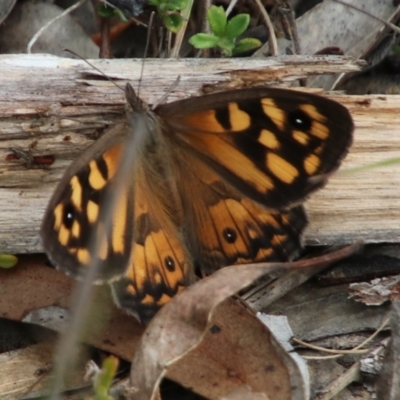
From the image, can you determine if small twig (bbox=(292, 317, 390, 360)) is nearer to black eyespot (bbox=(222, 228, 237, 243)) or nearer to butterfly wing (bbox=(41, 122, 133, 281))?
black eyespot (bbox=(222, 228, 237, 243))

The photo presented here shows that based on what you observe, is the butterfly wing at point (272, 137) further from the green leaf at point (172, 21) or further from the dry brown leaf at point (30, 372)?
the dry brown leaf at point (30, 372)

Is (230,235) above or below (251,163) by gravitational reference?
below

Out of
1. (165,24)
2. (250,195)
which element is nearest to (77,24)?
(165,24)

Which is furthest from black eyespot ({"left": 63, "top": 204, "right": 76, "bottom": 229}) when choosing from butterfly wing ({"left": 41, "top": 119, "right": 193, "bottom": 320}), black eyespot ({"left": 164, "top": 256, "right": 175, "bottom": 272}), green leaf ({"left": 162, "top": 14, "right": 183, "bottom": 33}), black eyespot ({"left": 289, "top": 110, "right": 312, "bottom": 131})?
green leaf ({"left": 162, "top": 14, "right": 183, "bottom": 33})

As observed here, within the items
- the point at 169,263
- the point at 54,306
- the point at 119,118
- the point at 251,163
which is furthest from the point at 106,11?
the point at 54,306

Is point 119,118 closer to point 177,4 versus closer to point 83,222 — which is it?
point 83,222
